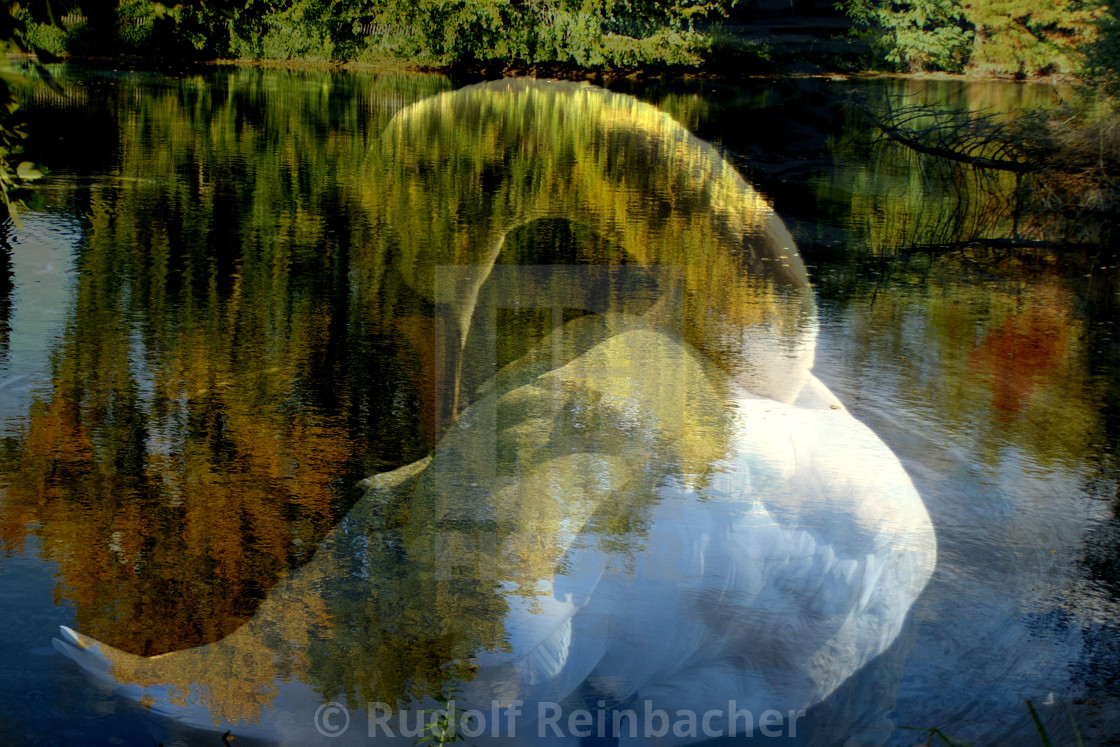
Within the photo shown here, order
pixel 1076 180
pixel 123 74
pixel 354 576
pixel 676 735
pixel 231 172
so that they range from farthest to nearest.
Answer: pixel 123 74, pixel 231 172, pixel 1076 180, pixel 354 576, pixel 676 735

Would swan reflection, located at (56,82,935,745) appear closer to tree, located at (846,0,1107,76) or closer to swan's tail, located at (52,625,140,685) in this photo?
swan's tail, located at (52,625,140,685)

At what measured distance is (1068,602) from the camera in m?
3.29

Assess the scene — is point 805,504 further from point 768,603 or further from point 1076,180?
point 1076,180

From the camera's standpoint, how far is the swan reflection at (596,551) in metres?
2.74

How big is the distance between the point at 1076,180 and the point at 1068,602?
256 inches

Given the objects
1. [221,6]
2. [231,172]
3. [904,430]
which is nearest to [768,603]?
[904,430]

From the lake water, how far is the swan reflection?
0.01m

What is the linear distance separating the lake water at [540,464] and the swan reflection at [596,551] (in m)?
0.01

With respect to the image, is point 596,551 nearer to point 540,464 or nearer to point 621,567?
point 621,567

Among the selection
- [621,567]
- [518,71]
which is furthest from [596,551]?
[518,71]

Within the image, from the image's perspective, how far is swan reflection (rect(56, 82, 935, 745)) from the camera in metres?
2.74

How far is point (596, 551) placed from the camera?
3.43 metres

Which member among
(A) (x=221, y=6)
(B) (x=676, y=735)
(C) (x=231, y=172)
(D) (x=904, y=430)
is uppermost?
(A) (x=221, y=6)

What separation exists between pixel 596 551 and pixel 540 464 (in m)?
0.69
